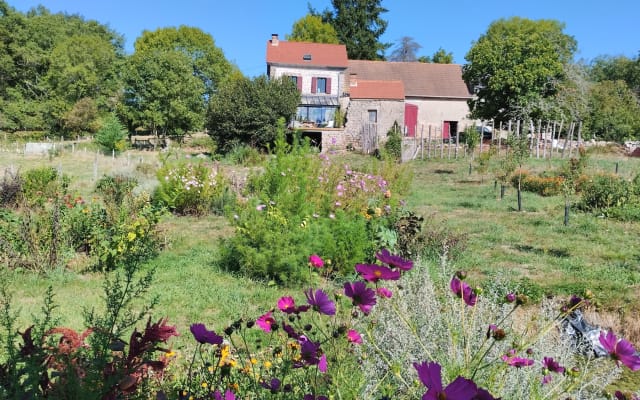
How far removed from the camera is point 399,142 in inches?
877

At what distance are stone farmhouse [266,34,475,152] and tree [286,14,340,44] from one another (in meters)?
5.90

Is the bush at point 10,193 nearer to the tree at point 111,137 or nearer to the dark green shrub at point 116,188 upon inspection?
the dark green shrub at point 116,188

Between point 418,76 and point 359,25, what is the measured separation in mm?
8635

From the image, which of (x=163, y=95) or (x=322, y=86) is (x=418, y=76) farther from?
(x=163, y=95)

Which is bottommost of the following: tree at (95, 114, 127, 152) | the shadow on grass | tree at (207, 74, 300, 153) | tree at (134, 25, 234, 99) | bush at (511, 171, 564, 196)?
the shadow on grass

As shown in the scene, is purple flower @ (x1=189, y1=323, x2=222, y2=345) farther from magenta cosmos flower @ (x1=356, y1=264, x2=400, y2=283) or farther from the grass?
the grass

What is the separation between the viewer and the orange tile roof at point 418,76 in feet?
117

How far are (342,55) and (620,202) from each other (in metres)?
24.0

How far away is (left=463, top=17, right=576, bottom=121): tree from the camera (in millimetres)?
28500

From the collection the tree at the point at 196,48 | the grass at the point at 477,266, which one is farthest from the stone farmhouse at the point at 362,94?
the grass at the point at 477,266

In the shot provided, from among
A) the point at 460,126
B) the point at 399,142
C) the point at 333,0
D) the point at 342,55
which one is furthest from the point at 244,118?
the point at 333,0

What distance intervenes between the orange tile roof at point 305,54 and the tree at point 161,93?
559 centimetres

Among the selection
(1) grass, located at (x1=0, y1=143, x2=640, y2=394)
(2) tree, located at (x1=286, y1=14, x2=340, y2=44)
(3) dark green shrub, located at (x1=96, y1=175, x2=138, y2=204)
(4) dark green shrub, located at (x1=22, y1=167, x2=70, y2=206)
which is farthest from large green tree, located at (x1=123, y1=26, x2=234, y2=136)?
(4) dark green shrub, located at (x1=22, y1=167, x2=70, y2=206)

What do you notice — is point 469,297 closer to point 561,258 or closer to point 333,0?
point 561,258
